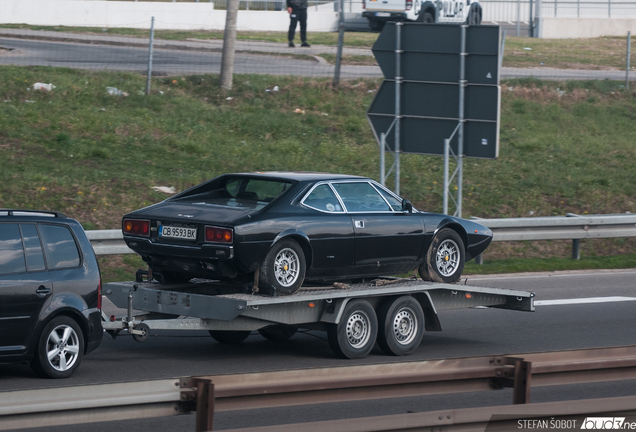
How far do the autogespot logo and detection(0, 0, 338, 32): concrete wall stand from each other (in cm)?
3432

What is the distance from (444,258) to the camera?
33.5 ft

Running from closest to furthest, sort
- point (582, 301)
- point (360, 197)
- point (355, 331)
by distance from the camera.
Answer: point (355, 331)
point (360, 197)
point (582, 301)

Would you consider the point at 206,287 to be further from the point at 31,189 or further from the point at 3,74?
the point at 3,74

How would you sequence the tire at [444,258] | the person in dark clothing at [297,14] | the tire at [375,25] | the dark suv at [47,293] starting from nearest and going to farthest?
the dark suv at [47,293] < the tire at [444,258] < the person in dark clothing at [297,14] < the tire at [375,25]

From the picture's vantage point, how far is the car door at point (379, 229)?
942 cm

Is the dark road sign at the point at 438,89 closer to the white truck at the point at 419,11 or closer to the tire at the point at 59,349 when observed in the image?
the tire at the point at 59,349

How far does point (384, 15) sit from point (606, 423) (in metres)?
31.3

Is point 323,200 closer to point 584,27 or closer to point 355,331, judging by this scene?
point 355,331

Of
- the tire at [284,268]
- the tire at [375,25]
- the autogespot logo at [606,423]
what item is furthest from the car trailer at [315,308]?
the tire at [375,25]

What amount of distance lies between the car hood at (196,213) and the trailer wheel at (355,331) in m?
1.39

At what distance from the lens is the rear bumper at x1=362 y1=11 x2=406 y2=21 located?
112 feet

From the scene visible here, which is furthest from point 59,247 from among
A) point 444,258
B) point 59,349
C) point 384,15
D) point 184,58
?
point 384,15

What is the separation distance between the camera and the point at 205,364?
8.86m

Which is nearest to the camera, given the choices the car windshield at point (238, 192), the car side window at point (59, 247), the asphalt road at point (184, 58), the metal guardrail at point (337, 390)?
the metal guardrail at point (337, 390)
